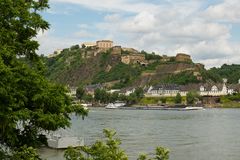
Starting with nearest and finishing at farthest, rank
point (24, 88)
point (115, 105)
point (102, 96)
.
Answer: point (24, 88), point (115, 105), point (102, 96)

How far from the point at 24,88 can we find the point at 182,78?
177433 mm

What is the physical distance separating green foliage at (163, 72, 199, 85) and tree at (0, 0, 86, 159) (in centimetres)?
17085

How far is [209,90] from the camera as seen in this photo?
531 ft

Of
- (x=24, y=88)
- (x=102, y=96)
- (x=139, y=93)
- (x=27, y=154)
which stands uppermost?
(x=139, y=93)

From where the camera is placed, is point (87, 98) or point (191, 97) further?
point (87, 98)

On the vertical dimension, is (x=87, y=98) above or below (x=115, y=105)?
above

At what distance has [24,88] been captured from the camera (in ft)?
33.4

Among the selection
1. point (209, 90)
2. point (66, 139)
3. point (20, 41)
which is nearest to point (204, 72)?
point (209, 90)

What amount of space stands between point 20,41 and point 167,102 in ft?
489

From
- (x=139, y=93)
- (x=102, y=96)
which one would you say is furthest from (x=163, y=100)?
(x=102, y=96)

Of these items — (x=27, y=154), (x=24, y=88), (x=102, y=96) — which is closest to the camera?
(x=27, y=154)

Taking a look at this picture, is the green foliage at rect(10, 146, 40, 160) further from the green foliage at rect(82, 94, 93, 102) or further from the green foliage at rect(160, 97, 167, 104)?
the green foliage at rect(82, 94, 93, 102)

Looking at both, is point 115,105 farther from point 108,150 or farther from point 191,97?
point 108,150

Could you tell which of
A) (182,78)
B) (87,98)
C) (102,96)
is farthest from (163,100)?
(87,98)
